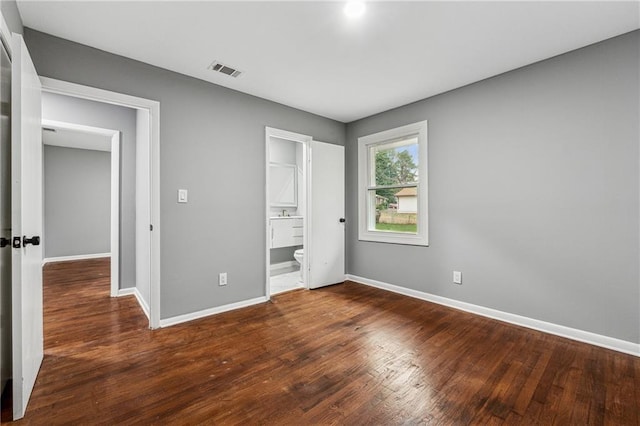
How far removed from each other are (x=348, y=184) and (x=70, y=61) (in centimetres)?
327

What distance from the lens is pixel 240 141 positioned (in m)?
3.17

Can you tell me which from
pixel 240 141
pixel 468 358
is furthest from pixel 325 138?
pixel 468 358

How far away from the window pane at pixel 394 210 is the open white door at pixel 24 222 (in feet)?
11.2

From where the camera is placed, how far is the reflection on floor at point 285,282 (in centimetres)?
387

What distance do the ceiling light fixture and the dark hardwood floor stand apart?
94.8 inches

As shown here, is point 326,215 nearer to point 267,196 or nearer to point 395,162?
point 267,196

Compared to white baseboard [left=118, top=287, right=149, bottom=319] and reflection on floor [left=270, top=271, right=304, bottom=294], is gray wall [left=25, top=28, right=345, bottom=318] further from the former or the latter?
white baseboard [left=118, top=287, right=149, bottom=319]

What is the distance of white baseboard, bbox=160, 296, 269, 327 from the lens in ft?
8.76

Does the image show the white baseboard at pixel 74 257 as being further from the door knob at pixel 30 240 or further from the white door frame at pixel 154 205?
the door knob at pixel 30 240

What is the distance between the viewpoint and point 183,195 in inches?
109

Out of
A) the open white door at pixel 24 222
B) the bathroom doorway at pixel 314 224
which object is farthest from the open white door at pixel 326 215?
the open white door at pixel 24 222

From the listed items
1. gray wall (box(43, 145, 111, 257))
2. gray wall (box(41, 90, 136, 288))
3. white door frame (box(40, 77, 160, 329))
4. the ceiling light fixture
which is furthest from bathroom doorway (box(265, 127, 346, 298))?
gray wall (box(43, 145, 111, 257))

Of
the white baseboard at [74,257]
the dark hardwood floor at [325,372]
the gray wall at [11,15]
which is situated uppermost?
the gray wall at [11,15]

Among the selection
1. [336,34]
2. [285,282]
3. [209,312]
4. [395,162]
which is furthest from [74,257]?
[336,34]
